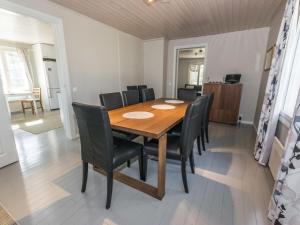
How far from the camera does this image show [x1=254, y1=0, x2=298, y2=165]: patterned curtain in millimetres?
1767

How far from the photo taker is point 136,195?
1.59 m

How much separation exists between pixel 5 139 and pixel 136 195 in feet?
6.47

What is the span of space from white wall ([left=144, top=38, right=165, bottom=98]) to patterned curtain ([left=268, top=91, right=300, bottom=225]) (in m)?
3.91

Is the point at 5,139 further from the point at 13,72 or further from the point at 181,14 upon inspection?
the point at 13,72

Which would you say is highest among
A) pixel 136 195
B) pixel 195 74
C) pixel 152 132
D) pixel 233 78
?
pixel 195 74

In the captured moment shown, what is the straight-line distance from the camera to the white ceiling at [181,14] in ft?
7.90

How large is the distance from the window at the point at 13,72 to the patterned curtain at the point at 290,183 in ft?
22.5

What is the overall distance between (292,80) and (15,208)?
3270 mm

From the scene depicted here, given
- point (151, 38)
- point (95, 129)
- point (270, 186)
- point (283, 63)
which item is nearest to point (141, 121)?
point (95, 129)

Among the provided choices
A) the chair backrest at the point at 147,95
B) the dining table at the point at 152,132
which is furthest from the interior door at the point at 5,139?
the chair backrest at the point at 147,95

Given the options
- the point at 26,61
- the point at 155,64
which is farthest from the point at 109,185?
the point at 26,61

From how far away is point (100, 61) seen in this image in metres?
3.37

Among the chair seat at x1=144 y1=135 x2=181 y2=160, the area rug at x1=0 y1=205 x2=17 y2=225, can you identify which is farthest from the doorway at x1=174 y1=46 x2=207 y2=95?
the area rug at x1=0 y1=205 x2=17 y2=225

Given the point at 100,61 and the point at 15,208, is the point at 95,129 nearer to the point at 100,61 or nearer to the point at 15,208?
the point at 15,208
